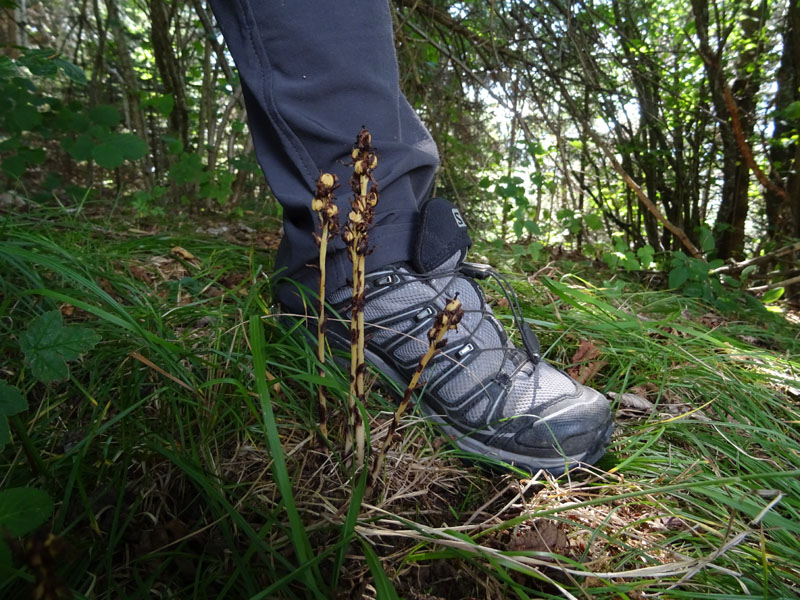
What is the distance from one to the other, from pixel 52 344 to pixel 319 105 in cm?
66

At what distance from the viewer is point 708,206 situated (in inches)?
174

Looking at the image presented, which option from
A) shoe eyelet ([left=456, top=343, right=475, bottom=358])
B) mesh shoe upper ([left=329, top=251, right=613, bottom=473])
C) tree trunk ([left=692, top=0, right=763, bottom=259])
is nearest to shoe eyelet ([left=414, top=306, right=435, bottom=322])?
mesh shoe upper ([left=329, top=251, right=613, bottom=473])

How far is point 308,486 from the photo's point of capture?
760mm

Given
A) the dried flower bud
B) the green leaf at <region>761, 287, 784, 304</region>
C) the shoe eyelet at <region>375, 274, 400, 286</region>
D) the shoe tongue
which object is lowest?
the green leaf at <region>761, 287, 784, 304</region>

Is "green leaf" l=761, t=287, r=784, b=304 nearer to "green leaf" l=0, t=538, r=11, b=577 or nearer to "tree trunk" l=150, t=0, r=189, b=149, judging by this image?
"green leaf" l=0, t=538, r=11, b=577

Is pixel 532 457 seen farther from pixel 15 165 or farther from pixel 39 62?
pixel 15 165

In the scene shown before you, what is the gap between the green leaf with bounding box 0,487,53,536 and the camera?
1.57 ft

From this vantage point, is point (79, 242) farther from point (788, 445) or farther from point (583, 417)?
point (788, 445)

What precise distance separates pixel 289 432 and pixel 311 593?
0.34 meters

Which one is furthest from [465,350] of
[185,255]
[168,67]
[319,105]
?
[168,67]

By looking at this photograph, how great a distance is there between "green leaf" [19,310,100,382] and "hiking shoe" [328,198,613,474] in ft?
1.49

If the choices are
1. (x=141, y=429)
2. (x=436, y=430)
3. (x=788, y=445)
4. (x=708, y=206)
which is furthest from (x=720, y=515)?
(x=708, y=206)

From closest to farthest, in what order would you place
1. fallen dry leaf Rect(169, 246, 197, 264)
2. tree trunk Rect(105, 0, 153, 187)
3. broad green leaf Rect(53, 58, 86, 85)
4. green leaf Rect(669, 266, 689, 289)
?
fallen dry leaf Rect(169, 246, 197, 264) → broad green leaf Rect(53, 58, 86, 85) → green leaf Rect(669, 266, 689, 289) → tree trunk Rect(105, 0, 153, 187)

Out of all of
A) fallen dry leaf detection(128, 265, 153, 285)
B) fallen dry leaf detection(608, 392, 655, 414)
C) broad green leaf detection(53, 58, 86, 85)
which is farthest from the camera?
broad green leaf detection(53, 58, 86, 85)
